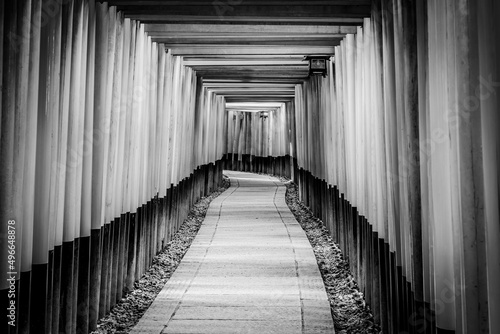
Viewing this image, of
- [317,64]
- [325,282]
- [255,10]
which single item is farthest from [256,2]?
[325,282]

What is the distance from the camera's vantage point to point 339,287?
7367 millimetres

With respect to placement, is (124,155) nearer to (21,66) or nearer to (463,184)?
(21,66)

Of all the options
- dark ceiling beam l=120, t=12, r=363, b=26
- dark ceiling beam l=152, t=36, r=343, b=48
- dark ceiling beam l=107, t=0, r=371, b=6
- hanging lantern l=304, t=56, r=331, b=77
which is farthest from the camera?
hanging lantern l=304, t=56, r=331, b=77

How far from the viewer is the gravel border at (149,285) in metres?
5.80

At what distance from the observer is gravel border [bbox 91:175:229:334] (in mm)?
5797

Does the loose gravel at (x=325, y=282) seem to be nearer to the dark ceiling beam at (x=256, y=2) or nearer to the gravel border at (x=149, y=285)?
the gravel border at (x=149, y=285)

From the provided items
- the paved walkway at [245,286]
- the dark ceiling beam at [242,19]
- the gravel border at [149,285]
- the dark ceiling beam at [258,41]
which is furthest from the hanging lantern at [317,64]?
the gravel border at [149,285]

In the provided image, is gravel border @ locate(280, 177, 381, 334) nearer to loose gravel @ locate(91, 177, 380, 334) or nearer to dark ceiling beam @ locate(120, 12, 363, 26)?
loose gravel @ locate(91, 177, 380, 334)

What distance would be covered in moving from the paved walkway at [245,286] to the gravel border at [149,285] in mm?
224

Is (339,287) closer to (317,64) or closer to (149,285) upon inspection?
(149,285)

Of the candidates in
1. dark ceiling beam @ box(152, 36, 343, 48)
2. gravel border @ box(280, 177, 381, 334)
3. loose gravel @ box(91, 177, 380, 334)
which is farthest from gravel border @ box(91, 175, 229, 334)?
dark ceiling beam @ box(152, 36, 343, 48)

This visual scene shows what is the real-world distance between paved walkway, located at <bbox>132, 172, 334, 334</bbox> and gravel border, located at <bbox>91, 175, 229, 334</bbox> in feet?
0.74

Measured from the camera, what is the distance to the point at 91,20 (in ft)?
17.2

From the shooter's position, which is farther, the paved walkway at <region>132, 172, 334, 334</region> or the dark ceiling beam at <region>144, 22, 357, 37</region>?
the dark ceiling beam at <region>144, 22, 357, 37</region>
